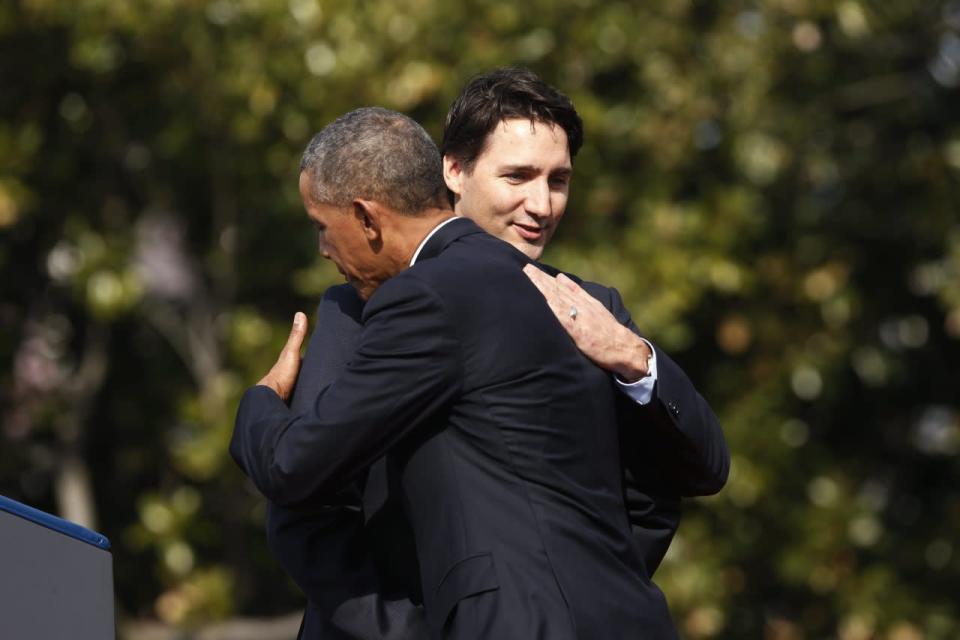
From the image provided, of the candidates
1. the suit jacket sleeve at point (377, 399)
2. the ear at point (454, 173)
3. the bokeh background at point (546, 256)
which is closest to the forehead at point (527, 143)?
the ear at point (454, 173)

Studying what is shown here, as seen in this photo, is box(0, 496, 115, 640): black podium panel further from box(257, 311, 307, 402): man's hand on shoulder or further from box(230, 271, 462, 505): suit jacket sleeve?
box(257, 311, 307, 402): man's hand on shoulder

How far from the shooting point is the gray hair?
2863mm

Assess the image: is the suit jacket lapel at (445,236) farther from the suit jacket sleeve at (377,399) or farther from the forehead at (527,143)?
the forehead at (527,143)

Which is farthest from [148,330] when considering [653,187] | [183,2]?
[653,187]

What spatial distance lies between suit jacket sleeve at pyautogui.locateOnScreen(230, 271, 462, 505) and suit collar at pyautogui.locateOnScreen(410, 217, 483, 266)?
5.0 inches

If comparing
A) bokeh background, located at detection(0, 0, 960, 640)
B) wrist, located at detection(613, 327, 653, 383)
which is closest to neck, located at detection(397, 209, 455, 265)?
wrist, located at detection(613, 327, 653, 383)

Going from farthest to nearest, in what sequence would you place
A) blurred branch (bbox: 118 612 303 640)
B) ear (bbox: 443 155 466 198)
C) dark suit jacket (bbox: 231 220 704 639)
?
1. blurred branch (bbox: 118 612 303 640)
2. ear (bbox: 443 155 466 198)
3. dark suit jacket (bbox: 231 220 704 639)

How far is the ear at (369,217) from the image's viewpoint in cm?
287

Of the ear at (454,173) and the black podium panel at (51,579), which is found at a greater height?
the ear at (454,173)

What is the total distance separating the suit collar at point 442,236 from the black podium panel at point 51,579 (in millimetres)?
685

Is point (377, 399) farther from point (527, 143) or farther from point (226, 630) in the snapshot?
point (226, 630)

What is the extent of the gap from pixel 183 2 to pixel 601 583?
561 cm

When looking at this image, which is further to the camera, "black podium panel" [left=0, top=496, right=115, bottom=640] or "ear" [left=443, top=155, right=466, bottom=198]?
"ear" [left=443, top=155, right=466, bottom=198]

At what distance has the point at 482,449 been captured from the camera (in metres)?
2.70
